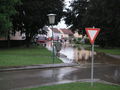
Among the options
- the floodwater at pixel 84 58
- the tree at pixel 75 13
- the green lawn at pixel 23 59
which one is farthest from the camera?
the tree at pixel 75 13

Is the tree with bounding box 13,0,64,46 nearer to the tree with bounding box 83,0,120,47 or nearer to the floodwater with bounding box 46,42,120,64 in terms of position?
the tree with bounding box 83,0,120,47

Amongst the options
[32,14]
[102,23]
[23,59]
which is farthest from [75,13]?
[23,59]

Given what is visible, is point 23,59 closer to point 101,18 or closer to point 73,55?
point 73,55

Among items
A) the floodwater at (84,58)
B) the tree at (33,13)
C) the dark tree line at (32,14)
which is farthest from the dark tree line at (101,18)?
the tree at (33,13)

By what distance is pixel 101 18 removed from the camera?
34719 mm

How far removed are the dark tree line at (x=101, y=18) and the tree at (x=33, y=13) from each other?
24.5 ft

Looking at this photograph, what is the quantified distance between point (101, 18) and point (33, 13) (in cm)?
1142

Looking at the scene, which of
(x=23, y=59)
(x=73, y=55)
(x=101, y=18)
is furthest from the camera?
(x=101, y=18)

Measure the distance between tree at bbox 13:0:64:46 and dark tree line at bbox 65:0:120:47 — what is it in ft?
24.5

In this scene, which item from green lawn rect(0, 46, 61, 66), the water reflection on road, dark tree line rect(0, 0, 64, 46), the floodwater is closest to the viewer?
green lawn rect(0, 46, 61, 66)

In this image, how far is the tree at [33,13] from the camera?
32.7m

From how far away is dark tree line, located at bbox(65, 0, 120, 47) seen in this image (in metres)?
26.1

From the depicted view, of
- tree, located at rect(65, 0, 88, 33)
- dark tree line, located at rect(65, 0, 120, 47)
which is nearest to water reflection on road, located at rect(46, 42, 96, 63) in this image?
dark tree line, located at rect(65, 0, 120, 47)

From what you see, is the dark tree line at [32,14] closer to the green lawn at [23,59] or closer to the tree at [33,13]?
the tree at [33,13]
